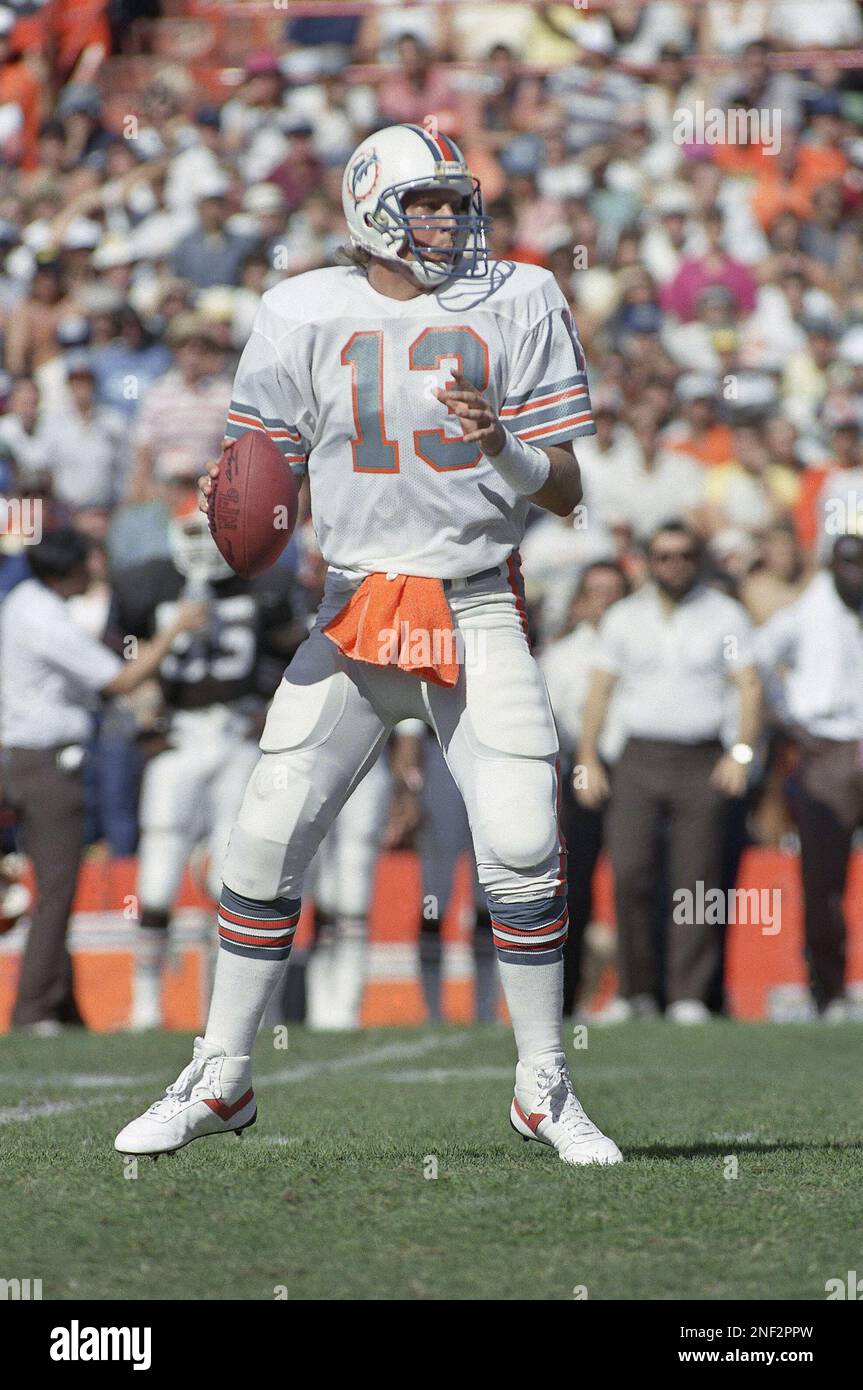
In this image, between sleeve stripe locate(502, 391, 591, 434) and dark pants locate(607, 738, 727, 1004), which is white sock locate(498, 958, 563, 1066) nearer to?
sleeve stripe locate(502, 391, 591, 434)

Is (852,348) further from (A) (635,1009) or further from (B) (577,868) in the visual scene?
(A) (635,1009)

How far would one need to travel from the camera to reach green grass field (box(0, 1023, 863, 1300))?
3.16m

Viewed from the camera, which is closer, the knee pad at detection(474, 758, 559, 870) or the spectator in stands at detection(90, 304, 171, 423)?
the knee pad at detection(474, 758, 559, 870)

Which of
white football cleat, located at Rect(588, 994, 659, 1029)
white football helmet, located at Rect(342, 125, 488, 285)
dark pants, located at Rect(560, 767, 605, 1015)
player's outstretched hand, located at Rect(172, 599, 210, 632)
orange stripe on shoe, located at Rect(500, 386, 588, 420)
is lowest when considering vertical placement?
white football cleat, located at Rect(588, 994, 659, 1029)

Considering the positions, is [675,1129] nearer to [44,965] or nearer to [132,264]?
[44,965]

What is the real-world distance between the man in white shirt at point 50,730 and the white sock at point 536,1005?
13.8ft

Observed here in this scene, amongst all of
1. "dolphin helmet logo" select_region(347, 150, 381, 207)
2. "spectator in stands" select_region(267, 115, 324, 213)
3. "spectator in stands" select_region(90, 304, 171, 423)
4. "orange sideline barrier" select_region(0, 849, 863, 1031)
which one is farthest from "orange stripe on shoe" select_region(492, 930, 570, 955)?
"spectator in stands" select_region(267, 115, 324, 213)

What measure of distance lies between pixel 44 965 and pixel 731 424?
5.70 m

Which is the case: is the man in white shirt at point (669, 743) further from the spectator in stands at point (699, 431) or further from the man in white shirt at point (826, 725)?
the spectator in stands at point (699, 431)

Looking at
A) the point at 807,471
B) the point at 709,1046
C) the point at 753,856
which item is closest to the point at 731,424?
the point at 807,471

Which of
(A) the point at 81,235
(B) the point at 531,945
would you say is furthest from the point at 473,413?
(A) the point at 81,235

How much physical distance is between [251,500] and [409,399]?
367 millimetres

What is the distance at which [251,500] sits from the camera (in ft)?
13.6

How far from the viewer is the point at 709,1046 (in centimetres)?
739
